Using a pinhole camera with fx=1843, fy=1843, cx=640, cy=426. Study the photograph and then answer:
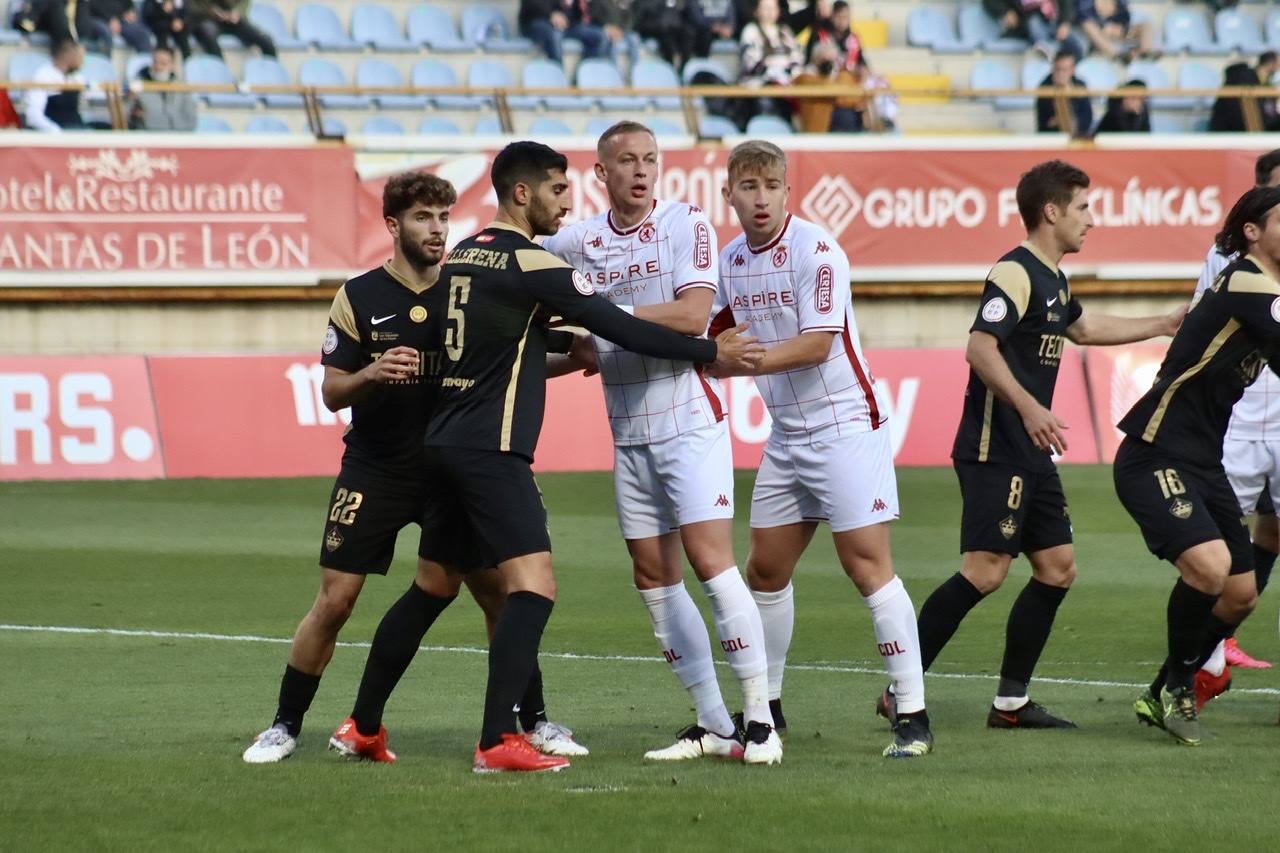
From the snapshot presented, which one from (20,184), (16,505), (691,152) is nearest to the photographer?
(16,505)

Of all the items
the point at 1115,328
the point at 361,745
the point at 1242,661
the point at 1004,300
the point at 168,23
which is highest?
the point at 168,23

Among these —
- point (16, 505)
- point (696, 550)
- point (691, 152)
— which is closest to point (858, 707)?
point (696, 550)

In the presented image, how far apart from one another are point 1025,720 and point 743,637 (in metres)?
1.39

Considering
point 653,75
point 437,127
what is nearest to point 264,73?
point 437,127

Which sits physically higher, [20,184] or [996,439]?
[20,184]

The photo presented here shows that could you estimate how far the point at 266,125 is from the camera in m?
19.1

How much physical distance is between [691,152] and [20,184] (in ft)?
21.3

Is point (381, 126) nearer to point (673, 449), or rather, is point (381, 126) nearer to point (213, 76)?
point (213, 76)

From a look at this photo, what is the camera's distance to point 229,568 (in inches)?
472

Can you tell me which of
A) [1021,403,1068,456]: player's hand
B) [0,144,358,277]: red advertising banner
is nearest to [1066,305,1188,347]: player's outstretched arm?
[1021,403,1068,456]: player's hand

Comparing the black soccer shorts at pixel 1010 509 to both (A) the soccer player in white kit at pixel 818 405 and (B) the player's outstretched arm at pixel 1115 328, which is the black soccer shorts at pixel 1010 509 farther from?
(B) the player's outstretched arm at pixel 1115 328

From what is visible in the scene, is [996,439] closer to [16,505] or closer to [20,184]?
[16,505]

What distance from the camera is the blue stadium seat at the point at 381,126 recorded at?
1956cm

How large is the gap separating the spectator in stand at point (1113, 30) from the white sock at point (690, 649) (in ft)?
60.7
